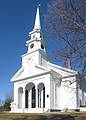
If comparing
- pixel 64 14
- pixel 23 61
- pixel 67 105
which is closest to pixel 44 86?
pixel 67 105

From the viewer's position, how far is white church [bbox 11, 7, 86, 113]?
151 ft

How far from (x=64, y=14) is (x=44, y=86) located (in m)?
31.1

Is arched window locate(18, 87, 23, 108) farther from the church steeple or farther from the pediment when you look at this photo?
the church steeple

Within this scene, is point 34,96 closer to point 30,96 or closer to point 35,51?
point 30,96

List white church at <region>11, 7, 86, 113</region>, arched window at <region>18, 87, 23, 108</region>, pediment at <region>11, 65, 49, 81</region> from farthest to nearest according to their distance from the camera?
1. arched window at <region>18, 87, 23, 108</region>
2. pediment at <region>11, 65, 49, 81</region>
3. white church at <region>11, 7, 86, 113</region>

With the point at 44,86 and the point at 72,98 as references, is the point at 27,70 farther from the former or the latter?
the point at 72,98

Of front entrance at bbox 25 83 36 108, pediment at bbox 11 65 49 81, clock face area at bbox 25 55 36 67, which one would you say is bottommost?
front entrance at bbox 25 83 36 108

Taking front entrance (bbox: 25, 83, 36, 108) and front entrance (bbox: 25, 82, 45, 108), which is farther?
front entrance (bbox: 25, 83, 36, 108)

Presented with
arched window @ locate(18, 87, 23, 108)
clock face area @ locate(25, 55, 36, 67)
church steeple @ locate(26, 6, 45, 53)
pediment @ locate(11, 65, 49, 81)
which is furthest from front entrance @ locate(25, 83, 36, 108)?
church steeple @ locate(26, 6, 45, 53)

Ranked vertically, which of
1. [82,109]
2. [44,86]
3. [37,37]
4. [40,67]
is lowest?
[82,109]

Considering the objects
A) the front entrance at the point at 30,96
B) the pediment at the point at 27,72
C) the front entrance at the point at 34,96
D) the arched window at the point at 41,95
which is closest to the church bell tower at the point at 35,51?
the pediment at the point at 27,72

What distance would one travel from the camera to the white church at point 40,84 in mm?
46031

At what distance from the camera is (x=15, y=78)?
55.8 metres

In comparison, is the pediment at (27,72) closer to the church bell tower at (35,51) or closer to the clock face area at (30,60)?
→ the church bell tower at (35,51)
